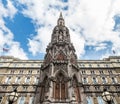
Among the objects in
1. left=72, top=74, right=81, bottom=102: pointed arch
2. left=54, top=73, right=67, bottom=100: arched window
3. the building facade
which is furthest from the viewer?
left=72, top=74, right=81, bottom=102: pointed arch

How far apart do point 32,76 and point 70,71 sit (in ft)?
65.1

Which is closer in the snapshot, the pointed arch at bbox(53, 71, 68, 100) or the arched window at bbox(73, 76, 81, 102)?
the pointed arch at bbox(53, 71, 68, 100)

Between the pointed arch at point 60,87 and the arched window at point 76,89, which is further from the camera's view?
the arched window at point 76,89

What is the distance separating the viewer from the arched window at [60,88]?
26.0m

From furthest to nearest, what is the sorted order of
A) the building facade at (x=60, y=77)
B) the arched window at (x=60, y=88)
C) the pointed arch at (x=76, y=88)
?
1. the pointed arch at (x=76, y=88)
2. the building facade at (x=60, y=77)
3. the arched window at (x=60, y=88)

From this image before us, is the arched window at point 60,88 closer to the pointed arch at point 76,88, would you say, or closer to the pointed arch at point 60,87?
the pointed arch at point 60,87

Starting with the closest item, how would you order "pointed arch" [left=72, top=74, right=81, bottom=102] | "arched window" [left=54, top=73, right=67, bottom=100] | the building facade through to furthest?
1. "arched window" [left=54, top=73, right=67, bottom=100]
2. the building facade
3. "pointed arch" [left=72, top=74, right=81, bottom=102]

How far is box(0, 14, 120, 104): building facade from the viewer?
27.5m

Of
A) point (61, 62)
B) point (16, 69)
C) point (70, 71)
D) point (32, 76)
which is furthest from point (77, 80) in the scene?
point (16, 69)

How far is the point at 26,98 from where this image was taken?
1572 inches

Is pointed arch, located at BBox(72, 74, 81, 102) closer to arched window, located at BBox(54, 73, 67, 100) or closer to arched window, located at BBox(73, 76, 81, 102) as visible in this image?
arched window, located at BBox(73, 76, 81, 102)

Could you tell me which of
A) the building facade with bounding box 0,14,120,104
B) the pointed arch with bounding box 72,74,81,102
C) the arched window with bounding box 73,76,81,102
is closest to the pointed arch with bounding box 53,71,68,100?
the building facade with bounding box 0,14,120,104

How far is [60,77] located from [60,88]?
2.57 metres

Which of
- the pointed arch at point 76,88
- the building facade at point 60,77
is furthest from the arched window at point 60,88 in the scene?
the pointed arch at point 76,88
